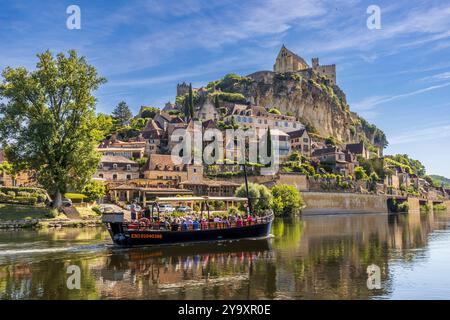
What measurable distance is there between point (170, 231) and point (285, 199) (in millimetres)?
46739

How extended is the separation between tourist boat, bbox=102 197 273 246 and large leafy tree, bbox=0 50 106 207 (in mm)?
17776

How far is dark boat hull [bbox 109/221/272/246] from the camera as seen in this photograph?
32500mm

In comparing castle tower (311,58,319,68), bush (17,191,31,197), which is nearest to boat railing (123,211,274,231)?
bush (17,191,31,197)

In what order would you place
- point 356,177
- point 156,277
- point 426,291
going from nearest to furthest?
point 426,291, point 156,277, point 356,177

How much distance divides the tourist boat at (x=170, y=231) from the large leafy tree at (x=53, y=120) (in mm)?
17776

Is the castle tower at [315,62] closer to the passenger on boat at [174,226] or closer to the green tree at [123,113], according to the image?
the green tree at [123,113]

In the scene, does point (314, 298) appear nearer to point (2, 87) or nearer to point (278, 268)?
point (278, 268)

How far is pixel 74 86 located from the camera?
50406mm

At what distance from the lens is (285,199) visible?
7888 centimetres

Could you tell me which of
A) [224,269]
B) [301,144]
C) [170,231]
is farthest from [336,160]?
[224,269]

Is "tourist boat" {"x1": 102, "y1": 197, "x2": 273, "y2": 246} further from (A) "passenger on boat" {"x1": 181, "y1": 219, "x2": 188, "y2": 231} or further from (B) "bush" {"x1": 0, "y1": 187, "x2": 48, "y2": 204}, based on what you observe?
(B) "bush" {"x1": 0, "y1": 187, "x2": 48, "y2": 204}

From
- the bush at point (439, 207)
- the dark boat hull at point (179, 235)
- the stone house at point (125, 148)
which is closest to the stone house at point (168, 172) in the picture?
the stone house at point (125, 148)
